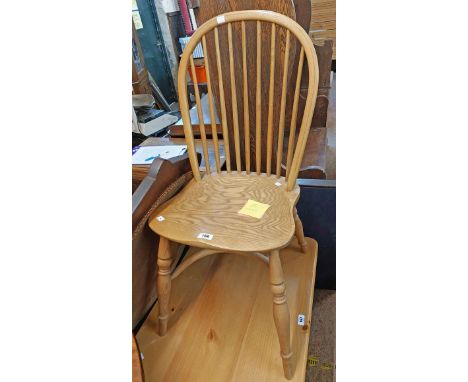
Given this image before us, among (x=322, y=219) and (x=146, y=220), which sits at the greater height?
(x=146, y=220)

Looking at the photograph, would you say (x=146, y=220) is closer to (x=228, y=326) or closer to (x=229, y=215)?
(x=229, y=215)

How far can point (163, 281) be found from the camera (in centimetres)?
101

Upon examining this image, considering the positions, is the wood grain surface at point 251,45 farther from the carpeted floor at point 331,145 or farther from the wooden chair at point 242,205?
the carpeted floor at point 331,145

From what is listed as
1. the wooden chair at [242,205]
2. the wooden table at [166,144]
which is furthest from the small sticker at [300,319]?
the wooden table at [166,144]

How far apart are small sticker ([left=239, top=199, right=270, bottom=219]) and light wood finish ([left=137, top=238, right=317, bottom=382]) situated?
37 cm

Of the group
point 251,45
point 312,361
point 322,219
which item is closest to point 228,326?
point 312,361

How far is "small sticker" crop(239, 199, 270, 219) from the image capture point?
0.97m

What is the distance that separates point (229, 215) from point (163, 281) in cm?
28

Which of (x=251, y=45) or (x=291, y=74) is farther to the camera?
(x=291, y=74)

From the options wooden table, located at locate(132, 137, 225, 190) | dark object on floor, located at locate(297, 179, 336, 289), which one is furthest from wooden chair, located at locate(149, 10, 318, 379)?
wooden table, located at locate(132, 137, 225, 190)

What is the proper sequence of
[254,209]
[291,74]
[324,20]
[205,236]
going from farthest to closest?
1. [324,20]
2. [291,74]
3. [254,209]
4. [205,236]

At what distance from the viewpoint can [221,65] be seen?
1202mm

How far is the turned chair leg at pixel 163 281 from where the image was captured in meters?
0.97

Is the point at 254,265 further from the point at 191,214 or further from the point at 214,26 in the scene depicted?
the point at 214,26
